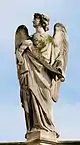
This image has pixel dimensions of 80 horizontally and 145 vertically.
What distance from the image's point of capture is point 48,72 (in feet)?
46.3

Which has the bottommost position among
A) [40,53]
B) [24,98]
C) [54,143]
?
[54,143]

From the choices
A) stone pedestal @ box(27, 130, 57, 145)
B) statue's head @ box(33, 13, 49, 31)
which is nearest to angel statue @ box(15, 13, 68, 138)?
statue's head @ box(33, 13, 49, 31)

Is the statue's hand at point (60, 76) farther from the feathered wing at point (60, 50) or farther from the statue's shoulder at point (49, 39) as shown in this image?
the statue's shoulder at point (49, 39)

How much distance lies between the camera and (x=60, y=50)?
14.4 meters

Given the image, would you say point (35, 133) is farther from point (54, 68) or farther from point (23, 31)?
point (23, 31)

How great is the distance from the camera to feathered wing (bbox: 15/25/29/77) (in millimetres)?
14102

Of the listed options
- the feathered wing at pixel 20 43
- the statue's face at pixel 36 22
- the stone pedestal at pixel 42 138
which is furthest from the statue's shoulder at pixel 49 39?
the stone pedestal at pixel 42 138

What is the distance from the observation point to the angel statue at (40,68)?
45.2 feet

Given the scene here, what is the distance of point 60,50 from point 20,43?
2.81 feet

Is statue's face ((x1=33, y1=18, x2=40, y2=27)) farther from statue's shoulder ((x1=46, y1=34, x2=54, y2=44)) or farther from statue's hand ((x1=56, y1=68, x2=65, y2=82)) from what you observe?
statue's hand ((x1=56, y1=68, x2=65, y2=82))

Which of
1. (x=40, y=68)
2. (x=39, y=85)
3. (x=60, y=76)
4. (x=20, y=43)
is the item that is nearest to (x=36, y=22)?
(x=20, y=43)

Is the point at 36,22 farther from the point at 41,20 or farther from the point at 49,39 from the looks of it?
the point at 49,39

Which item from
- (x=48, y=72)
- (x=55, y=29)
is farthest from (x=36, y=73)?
(x=55, y=29)

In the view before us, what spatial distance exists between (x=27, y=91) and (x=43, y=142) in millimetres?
1153
